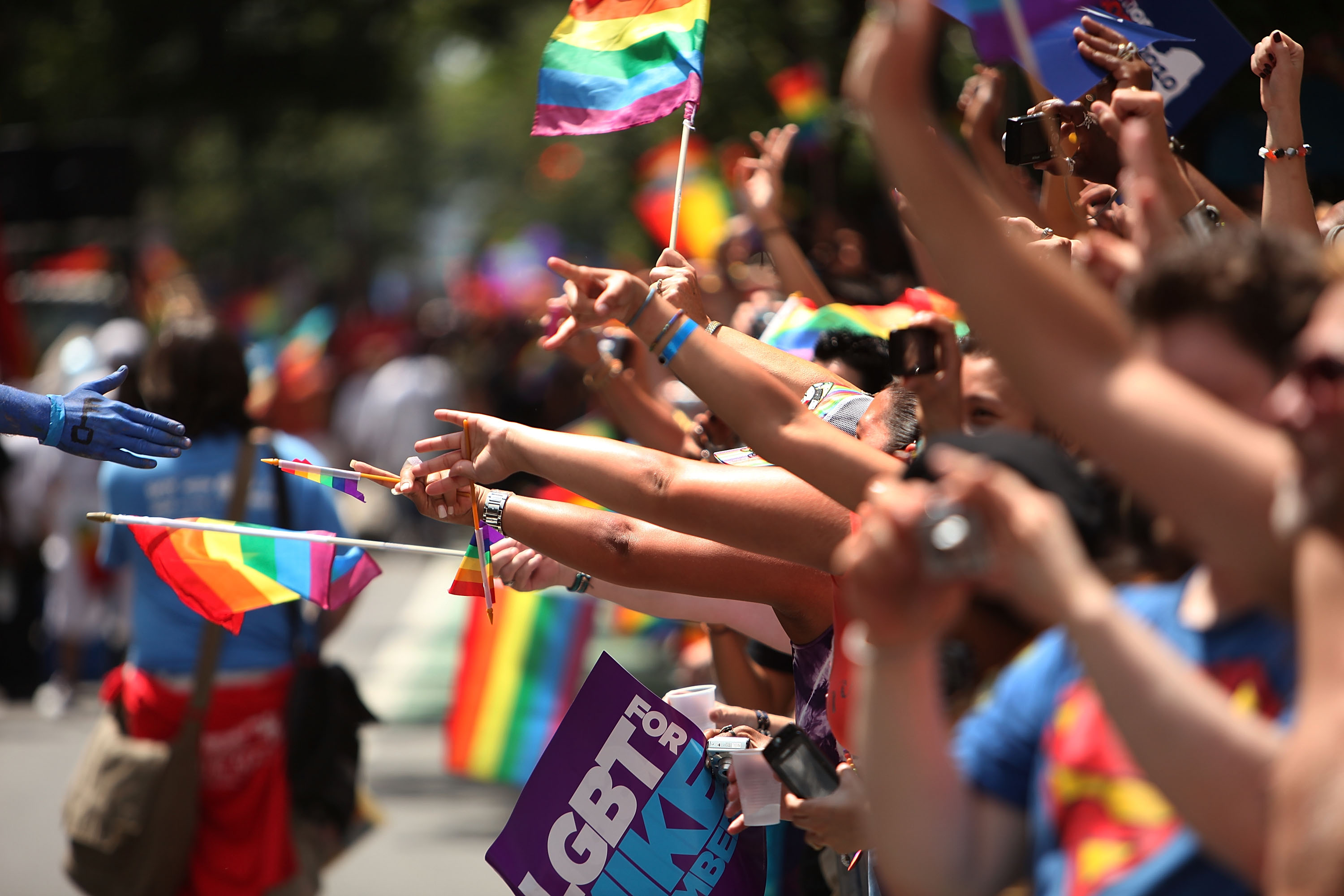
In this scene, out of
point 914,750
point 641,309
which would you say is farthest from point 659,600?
point 914,750

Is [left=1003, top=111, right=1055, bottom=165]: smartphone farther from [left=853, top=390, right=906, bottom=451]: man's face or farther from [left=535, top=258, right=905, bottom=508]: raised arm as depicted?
[left=535, top=258, right=905, bottom=508]: raised arm

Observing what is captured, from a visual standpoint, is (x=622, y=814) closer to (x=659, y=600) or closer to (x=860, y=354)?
(x=659, y=600)

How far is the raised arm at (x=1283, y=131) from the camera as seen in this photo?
3.12 m

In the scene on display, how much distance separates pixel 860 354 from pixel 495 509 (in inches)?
55.1

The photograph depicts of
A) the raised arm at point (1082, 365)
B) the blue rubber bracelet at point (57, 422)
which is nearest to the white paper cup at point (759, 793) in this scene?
the raised arm at point (1082, 365)

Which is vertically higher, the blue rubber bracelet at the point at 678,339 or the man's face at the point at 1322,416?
the man's face at the point at 1322,416

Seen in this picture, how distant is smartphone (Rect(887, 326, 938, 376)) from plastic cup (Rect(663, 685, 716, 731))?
876mm

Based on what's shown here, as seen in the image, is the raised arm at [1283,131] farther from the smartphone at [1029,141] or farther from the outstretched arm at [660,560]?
the outstretched arm at [660,560]

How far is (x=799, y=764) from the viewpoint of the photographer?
94.0 inches

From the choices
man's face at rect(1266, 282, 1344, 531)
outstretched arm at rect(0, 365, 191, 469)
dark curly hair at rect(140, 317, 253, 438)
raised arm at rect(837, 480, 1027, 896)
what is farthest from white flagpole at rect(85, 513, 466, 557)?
man's face at rect(1266, 282, 1344, 531)

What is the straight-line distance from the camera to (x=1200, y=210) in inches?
99.0

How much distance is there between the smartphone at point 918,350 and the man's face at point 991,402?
0.61 ft

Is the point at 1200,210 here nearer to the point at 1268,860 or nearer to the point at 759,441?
the point at 759,441

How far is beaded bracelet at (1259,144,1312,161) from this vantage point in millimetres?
3162
